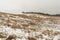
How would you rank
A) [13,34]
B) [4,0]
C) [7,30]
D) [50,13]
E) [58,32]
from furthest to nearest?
[50,13], [4,0], [58,32], [7,30], [13,34]

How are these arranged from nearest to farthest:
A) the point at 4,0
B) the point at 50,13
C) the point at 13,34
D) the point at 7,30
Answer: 1. the point at 13,34
2. the point at 7,30
3. the point at 4,0
4. the point at 50,13

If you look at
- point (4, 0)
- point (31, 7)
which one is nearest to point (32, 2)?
point (31, 7)

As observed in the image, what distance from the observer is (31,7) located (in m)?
4.25

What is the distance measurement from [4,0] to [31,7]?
80 cm

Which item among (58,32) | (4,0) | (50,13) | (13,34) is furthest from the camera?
(50,13)

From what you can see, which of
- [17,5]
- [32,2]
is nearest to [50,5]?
[32,2]

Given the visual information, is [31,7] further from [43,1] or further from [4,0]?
[4,0]

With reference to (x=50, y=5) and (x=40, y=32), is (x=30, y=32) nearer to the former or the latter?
(x=40, y=32)

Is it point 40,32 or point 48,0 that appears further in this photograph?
point 48,0

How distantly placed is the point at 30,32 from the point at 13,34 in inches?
11.0

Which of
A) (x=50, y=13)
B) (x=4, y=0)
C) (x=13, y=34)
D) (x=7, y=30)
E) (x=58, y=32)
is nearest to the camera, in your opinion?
(x=13, y=34)

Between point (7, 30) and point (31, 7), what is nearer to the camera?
point (7, 30)

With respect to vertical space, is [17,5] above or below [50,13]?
above

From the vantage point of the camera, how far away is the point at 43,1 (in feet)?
14.2
